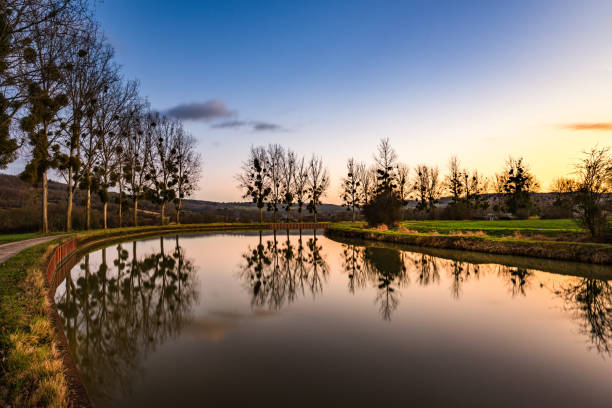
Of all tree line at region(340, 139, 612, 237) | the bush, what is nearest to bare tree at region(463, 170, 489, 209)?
tree line at region(340, 139, 612, 237)

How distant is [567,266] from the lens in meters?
13.6

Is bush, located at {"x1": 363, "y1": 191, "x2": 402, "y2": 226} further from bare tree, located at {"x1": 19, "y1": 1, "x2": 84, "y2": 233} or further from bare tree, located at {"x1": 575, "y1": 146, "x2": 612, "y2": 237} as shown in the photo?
bare tree, located at {"x1": 19, "y1": 1, "x2": 84, "y2": 233}

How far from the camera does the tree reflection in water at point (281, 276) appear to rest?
9641mm

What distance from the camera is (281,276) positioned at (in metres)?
12.7

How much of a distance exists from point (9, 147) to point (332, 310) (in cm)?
1819

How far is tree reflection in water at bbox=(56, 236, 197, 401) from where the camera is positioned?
5.03 m

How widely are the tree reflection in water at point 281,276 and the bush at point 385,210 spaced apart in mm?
14362

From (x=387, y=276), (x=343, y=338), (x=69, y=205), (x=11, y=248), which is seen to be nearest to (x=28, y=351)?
(x=343, y=338)

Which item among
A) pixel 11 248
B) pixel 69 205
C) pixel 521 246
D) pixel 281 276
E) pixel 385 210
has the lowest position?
pixel 281 276

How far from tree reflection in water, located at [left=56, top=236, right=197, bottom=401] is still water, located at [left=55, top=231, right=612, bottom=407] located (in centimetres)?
4

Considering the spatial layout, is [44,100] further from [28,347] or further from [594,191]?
[594,191]

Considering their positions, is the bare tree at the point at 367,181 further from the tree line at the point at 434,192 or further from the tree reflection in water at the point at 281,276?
the tree reflection in water at the point at 281,276

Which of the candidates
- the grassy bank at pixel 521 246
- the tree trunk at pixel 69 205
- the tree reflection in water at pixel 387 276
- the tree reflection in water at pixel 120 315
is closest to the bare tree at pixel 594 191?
the grassy bank at pixel 521 246

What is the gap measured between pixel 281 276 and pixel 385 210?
2069 centimetres
